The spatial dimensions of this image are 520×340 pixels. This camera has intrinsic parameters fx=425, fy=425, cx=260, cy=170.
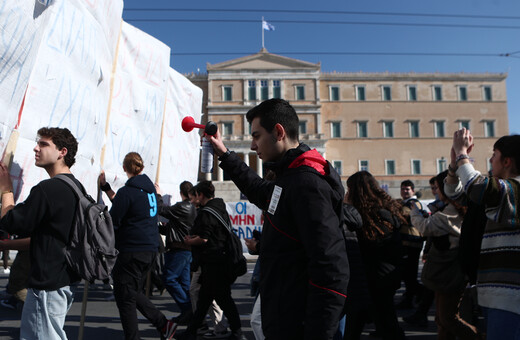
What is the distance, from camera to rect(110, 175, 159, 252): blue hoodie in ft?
11.9

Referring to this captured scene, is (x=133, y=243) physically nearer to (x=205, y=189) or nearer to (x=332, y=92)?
(x=205, y=189)

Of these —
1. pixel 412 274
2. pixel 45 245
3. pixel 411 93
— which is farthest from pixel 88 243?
pixel 411 93

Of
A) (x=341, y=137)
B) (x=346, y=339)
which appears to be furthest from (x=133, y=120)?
(x=341, y=137)

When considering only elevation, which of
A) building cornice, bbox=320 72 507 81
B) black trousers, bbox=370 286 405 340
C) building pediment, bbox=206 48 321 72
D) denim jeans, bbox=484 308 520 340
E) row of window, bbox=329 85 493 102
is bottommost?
black trousers, bbox=370 286 405 340

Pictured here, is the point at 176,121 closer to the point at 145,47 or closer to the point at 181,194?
the point at 181,194

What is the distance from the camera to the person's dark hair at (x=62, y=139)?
2.64m

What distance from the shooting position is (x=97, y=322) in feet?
16.7

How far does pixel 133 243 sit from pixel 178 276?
1.62m

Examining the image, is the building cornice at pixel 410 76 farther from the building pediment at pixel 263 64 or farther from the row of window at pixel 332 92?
the building pediment at pixel 263 64

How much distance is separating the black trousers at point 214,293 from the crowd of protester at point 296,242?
0.5 inches

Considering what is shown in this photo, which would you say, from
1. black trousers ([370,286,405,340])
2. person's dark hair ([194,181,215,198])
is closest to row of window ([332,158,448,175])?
person's dark hair ([194,181,215,198])

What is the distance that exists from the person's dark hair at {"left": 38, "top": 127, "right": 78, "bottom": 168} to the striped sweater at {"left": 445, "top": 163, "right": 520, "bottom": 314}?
7.54ft

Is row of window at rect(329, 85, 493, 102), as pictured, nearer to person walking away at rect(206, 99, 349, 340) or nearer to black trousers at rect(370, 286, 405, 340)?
black trousers at rect(370, 286, 405, 340)

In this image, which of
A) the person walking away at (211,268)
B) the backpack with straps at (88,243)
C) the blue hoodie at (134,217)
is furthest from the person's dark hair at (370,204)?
the backpack with straps at (88,243)
